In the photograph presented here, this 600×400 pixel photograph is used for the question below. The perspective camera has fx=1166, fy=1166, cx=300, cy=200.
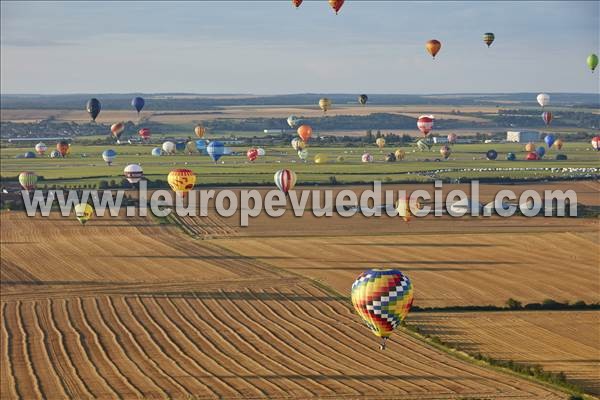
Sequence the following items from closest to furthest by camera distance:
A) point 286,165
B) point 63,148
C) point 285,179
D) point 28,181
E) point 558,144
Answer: point 285,179
point 28,181
point 286,165
point 63,148
point 558,144

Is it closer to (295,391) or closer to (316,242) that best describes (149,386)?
(295,391)

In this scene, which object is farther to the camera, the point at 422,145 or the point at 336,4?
the point at 422,145

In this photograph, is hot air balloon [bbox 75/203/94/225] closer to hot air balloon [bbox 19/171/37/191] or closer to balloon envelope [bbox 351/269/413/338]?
hot air balloon [bbox 19/171/37/191]

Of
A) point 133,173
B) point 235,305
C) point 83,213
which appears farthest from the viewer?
point 133,173

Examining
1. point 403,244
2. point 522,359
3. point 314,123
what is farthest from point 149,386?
point 314,123

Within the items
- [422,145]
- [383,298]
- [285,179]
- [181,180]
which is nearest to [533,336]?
[383,298]

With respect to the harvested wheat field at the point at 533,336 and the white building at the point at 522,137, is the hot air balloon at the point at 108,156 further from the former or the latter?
the harvested wheat field at the point at 533,336

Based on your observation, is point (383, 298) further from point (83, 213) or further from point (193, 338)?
point (83, 213)

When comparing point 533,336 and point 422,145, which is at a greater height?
point 422,145

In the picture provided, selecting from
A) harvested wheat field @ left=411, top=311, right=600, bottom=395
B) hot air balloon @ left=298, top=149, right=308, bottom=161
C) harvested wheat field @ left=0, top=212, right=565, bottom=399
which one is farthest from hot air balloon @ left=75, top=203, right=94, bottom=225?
hot air balloon @ left=298, top=149, right=308, bottom=161
